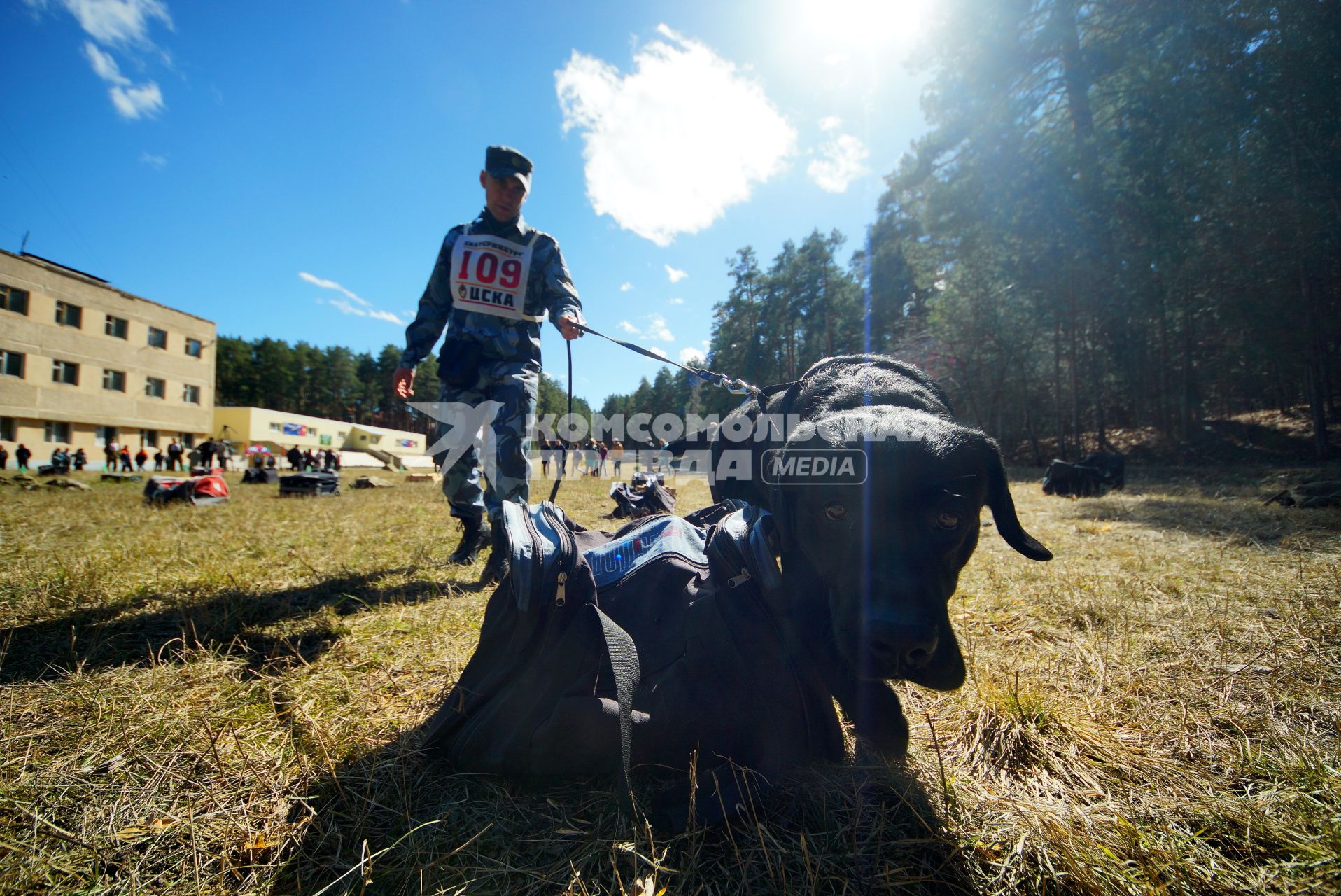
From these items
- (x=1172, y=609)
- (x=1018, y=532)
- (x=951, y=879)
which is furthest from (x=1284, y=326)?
(x=951, y=879)

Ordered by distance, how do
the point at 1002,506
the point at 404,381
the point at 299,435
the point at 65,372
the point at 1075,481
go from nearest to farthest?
1. the point at 1002,506
2. the point at 404,381
3. the point at 1075,481
4. the point at 65,372
5. the point at 299,435

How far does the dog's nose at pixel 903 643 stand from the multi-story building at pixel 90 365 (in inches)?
1570

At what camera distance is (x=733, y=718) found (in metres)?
1.34

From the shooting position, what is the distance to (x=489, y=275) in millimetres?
3637

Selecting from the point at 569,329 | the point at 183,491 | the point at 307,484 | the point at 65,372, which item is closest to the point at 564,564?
the point at 569,329

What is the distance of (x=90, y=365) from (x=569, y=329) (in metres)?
40.6

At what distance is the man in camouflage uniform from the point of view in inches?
141

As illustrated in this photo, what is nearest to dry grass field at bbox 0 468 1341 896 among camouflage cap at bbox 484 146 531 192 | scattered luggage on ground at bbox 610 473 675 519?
camouflage cap at bbox 484 146 531 192

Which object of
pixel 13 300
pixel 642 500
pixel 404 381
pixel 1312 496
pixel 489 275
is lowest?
pixel 642 500

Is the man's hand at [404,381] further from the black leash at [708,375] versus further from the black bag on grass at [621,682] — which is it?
the black bag on grass at [621,682]

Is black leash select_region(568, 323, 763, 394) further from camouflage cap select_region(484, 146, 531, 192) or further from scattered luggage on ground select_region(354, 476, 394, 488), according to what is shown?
scattered luggage on ground select_region(354, 476, 394, 488)

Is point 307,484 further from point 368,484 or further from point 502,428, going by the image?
point 502,428

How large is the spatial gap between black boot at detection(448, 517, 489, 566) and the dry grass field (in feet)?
3.25

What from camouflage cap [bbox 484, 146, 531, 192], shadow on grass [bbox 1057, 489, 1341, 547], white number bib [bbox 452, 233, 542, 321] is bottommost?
shadow on grass [bbox 1057, 489, 1341, 547]
